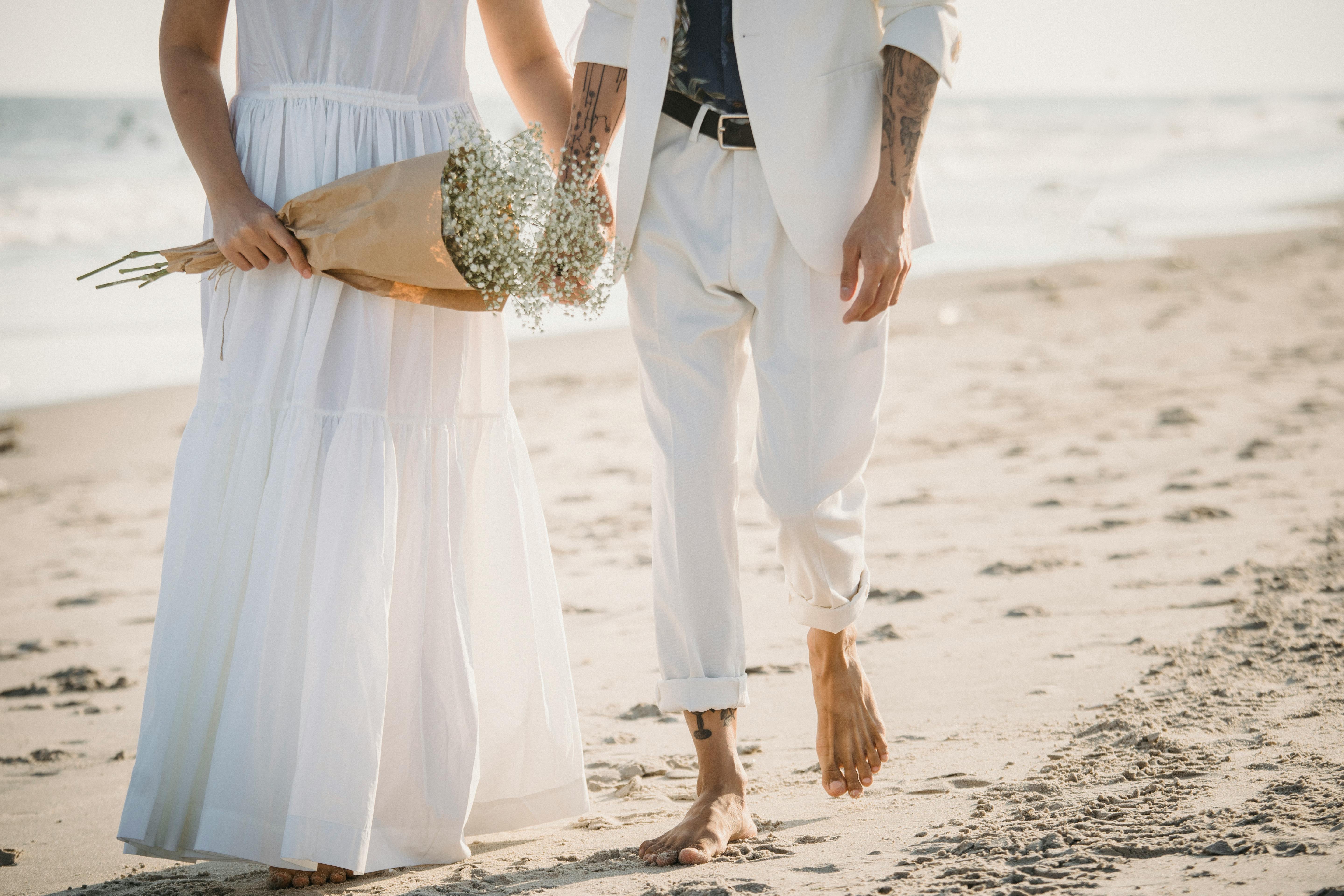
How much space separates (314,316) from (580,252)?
0.56 meters

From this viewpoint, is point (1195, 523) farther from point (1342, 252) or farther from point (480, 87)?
point (1342, 252)

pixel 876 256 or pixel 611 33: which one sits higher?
pixel 611 33

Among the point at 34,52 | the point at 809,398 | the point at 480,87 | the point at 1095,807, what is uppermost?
the point at 34,52

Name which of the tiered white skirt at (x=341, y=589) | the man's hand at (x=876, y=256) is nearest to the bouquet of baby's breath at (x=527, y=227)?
the tiered white skirt at (x=341, y=589)

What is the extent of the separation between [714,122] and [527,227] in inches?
17.2

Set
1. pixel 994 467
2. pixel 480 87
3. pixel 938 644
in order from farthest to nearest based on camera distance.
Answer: pixel 994 467 < pixel 938 644 < pixel 480 87

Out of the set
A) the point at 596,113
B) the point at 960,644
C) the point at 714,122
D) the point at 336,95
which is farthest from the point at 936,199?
the point at 336,95

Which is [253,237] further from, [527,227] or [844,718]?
[844,718]

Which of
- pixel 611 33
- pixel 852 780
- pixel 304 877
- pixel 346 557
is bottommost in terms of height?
pixel 304 877

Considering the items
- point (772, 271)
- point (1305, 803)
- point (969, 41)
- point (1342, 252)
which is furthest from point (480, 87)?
point (969, 41)

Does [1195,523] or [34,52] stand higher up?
[34,52]

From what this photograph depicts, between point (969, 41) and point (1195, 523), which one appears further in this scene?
point (969, 41)

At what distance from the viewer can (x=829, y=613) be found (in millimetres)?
2539

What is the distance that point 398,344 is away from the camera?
2.50m
